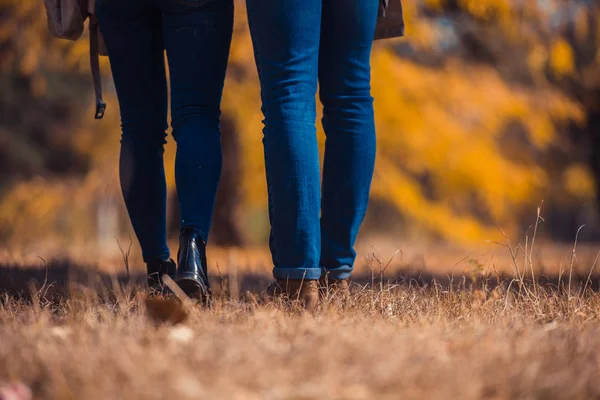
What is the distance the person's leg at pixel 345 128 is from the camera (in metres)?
2.26

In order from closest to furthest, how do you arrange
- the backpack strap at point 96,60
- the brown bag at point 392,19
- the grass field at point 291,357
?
the grass field at point 291,357 < the brown bag at point 392,19 < the backpack strap at point 96,60

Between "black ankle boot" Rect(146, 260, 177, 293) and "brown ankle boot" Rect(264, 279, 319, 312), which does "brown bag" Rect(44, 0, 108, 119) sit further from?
"brown ankle boot" Rect(264, 279, 319, 312)

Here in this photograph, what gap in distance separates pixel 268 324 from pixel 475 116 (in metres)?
8.21

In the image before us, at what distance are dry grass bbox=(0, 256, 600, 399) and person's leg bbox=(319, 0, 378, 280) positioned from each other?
574 millimetres

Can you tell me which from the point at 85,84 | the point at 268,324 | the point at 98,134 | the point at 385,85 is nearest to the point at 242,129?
the point at 385,85

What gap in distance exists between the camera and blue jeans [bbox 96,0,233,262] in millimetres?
2311

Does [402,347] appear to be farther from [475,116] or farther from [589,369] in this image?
[475,116]

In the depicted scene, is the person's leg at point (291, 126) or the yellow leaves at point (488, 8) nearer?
the person's leg at point (291, 126)

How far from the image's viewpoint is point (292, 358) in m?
1.29

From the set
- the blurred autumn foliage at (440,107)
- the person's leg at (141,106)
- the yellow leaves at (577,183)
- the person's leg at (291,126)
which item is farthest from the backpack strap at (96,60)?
the yellow leaves at (577,183)

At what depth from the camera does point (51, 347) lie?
1357 millimetres

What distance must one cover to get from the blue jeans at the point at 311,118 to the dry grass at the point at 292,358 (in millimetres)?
382

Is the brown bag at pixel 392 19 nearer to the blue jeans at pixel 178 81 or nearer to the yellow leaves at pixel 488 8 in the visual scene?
the blue jeans at pixel 178 81

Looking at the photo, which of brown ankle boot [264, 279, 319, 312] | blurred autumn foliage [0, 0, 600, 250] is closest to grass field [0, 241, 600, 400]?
brown ankle boot [264, 279, 319, 312]
